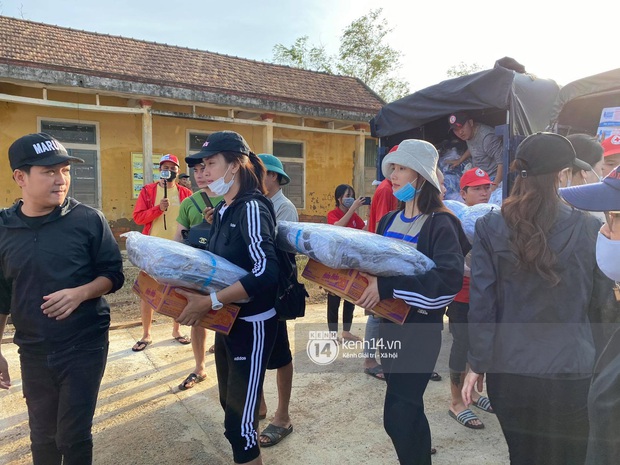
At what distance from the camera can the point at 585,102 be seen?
489 cm

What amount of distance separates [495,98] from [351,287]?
9.44 feet

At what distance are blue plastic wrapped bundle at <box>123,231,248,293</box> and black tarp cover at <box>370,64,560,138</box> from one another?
10.3 ft

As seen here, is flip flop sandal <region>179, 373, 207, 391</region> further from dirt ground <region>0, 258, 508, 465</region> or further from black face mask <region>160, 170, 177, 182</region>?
black face mask <region>160, 170, 177, 182</region>

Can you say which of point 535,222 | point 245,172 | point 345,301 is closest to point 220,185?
point 245,172

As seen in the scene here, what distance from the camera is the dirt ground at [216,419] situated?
8.98 feet

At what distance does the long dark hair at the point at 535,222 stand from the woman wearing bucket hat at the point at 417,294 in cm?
40

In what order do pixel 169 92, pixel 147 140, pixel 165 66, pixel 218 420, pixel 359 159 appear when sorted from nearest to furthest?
1. pixel 218 420
2. pixel 169 92
3. pixel 147 140
4. pixel 165 66
5. pixel 359 159

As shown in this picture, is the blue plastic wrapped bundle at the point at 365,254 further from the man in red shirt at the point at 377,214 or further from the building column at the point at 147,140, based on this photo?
the building column at the point at 147,140

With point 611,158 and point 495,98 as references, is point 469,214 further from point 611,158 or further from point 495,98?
point 495,98

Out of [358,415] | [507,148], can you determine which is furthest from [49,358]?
[507,148]

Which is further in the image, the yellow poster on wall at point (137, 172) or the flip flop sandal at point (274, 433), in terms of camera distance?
the yellow poster on wall at point (137, 172)

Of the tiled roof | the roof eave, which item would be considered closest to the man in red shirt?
the roof eave

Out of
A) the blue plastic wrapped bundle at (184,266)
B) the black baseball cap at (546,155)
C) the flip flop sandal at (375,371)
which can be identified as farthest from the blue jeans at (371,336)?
the black baseball cap at (546,155)

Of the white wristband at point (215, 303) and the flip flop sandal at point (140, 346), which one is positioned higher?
the white wristband at point (215, 303)
